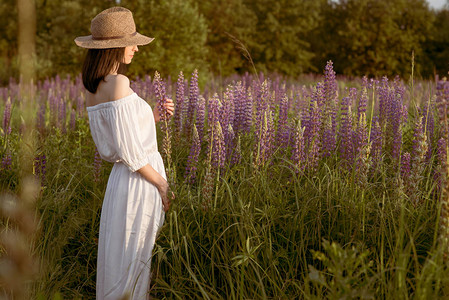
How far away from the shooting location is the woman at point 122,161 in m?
2.92

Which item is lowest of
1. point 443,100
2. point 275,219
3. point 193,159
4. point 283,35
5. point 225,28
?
point 275,219

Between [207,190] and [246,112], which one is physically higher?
[246,112]

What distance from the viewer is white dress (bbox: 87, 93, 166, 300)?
9.68 feet

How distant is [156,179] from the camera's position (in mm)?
3035

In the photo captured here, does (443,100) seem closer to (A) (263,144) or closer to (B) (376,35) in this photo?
(A) (263,144)

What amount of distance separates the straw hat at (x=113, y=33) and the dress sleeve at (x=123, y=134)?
44 centimetres

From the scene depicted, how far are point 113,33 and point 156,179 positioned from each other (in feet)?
3.39

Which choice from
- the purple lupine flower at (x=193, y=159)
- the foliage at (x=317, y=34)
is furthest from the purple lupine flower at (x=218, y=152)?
the foliage at (x=317, y=34)

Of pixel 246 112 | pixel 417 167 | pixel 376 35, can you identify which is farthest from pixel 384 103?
pixel 376 35

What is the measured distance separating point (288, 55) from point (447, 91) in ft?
83.5

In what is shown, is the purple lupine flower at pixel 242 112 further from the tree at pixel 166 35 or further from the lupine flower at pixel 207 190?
the tree at pixel 166 35

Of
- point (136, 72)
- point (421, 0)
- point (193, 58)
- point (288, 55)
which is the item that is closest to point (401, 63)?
point (421, 0)

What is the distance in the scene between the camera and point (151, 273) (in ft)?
10.4

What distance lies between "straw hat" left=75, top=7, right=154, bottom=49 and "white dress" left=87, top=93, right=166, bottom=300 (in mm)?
378
